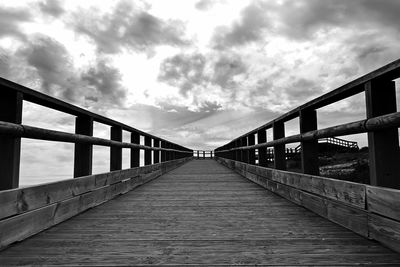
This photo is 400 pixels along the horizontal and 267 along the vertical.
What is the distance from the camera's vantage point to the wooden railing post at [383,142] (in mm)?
2195

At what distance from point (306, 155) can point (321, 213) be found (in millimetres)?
798

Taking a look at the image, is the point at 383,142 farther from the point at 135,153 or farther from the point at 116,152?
the point at 135,153

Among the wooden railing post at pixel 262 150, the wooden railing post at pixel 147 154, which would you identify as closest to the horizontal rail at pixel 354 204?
the wooden railing post at pixel 262 150

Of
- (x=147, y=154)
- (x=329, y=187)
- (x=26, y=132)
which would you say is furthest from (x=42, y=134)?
(x=147, y=154)

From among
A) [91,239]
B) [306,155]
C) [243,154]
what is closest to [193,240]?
[91,239]

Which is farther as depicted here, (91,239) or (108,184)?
(108,184)

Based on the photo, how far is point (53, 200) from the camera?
269 cm

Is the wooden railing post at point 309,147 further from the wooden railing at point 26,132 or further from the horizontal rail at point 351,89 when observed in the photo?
the wooden railing at point 26,132

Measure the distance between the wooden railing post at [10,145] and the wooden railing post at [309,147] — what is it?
10.5 ft

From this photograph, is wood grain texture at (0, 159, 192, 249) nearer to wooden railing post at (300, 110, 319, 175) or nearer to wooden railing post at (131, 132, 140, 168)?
wooden railing post at (131, 132, 140, 168)

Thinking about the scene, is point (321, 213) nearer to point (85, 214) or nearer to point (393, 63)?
point (393, 63)

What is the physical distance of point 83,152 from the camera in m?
3.59

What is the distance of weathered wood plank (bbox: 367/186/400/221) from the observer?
75.4 inches

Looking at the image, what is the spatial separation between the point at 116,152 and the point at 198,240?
118 inches
